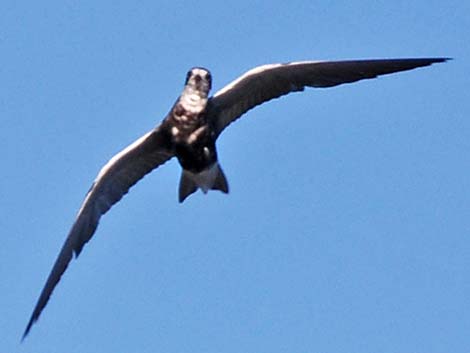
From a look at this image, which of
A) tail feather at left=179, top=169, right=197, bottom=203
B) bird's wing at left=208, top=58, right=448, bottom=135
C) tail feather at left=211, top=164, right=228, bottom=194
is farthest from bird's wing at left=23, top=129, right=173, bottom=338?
bird's wing at left=208, top=58, right=448, bottom=135

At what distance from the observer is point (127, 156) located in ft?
58.3

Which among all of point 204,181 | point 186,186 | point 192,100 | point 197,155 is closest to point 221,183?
point 204,181

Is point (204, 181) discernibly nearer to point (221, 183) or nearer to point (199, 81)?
point (221, 183)

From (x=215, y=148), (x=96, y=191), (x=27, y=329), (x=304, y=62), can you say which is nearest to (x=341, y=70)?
(x=304, y=62)

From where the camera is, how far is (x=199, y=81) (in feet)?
→ 55.8

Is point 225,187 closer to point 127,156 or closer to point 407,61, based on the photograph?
point 127,156

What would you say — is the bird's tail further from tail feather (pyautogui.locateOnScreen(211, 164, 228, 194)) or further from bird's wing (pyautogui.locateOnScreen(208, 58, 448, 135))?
bird's wing (pyautogui.locateOnScreen(208, 58, 448, 135))

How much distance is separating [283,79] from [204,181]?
1512 mm

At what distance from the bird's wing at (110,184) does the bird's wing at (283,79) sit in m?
0.87

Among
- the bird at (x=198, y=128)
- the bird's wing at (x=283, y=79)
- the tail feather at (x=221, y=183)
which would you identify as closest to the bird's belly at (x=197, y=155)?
the bird at (x=198, y=128)

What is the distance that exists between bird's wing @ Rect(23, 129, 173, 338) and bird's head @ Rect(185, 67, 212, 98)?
0.85 m

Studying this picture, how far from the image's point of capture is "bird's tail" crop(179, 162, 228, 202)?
17281 mm

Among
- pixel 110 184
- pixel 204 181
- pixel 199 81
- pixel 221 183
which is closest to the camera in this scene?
pixel 199 81

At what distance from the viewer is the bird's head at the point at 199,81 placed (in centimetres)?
1700
